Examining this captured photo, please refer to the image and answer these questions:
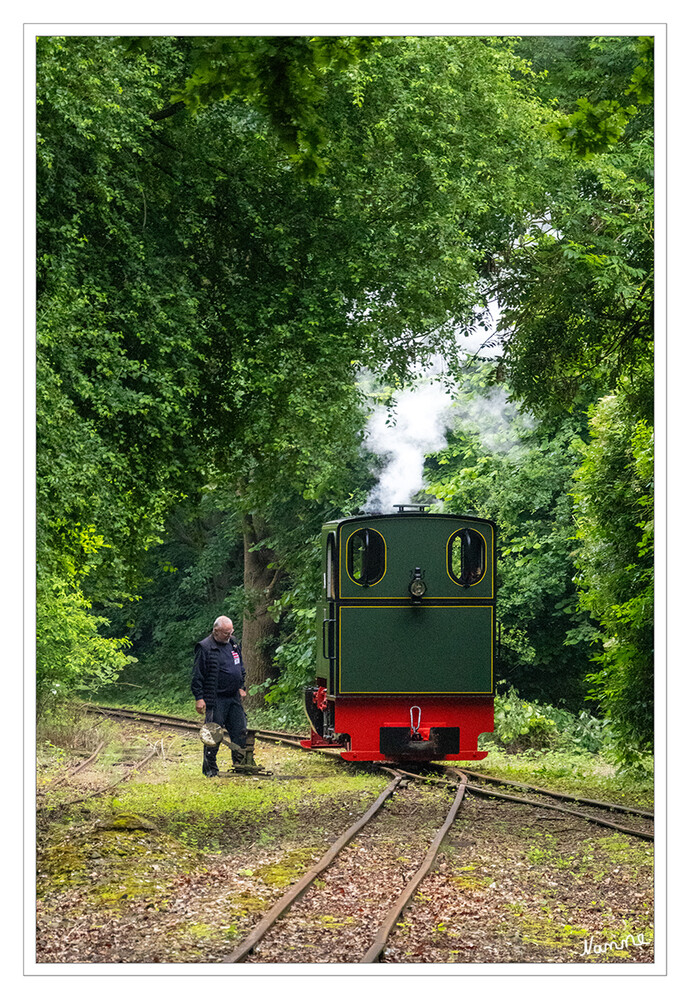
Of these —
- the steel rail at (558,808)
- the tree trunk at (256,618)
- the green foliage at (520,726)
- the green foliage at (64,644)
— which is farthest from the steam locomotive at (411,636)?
the green foliage at (520,726)

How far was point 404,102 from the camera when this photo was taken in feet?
23.3

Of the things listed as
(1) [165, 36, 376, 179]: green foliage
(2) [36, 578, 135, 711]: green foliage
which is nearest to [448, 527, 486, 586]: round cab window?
(2) [36, 578, 135, 711]: green foliage

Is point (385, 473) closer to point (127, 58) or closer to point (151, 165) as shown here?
point (151, 165)

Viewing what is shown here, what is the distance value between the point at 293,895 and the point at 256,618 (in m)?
4.47

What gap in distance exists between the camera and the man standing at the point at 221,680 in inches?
285

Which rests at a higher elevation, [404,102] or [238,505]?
[404,102]

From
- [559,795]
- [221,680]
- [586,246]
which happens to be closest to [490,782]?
[559,795]

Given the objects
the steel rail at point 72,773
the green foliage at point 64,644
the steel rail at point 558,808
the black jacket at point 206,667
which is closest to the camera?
the green foliage at point 64,644

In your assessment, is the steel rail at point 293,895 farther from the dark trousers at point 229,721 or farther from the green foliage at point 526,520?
the green foliage at point 526,520

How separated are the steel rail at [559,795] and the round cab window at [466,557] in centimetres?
171

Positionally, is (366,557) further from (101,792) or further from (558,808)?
(101,792)

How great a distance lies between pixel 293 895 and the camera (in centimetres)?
547

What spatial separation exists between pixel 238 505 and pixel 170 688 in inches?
68.6

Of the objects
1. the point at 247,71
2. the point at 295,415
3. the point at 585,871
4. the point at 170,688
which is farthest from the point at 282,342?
the point at 585,871
